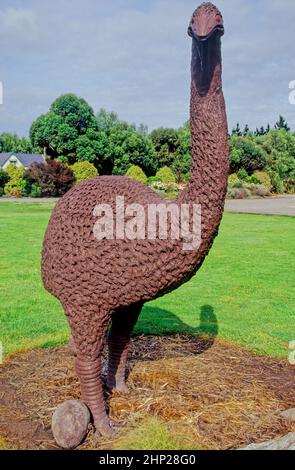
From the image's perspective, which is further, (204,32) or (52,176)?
(52,176)

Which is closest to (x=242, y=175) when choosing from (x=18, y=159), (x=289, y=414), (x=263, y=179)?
(x=263, y=179)

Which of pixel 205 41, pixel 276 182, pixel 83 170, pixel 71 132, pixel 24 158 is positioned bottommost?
pixel 276 182

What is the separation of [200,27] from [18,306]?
4677 mm

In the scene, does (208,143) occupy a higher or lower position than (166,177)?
higher

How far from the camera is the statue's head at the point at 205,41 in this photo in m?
2.25

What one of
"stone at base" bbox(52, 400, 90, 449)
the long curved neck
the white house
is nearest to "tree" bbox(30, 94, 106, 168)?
the white house

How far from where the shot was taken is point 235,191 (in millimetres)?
29172

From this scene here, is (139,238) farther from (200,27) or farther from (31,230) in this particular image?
(31,230)

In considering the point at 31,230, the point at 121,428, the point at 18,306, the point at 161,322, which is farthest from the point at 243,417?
the point at 31,230

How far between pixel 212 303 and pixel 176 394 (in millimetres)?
2890

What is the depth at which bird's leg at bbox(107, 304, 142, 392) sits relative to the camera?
357 cm

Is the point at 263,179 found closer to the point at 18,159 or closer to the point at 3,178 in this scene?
the point at 3,178

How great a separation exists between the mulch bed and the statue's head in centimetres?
205

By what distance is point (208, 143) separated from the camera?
2.57m
